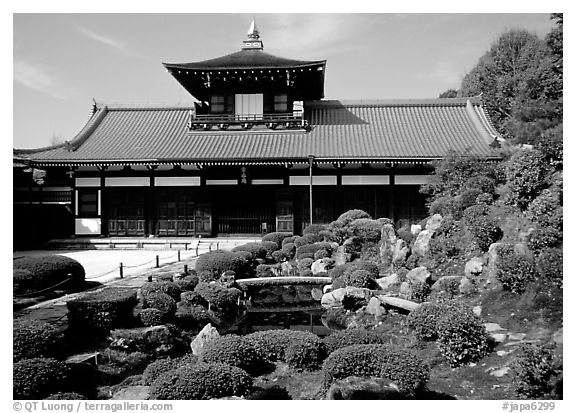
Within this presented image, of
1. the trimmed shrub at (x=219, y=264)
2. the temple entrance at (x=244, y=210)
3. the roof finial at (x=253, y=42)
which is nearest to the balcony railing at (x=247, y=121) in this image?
the temple entrance at (x=244, y=210)

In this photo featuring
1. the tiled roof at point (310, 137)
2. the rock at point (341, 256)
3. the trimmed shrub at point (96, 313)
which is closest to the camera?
the trimmed shrub at point (96, 313)

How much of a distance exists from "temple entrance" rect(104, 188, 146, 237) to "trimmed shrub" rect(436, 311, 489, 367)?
18.4 metres

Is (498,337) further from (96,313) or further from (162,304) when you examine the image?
(96,313)

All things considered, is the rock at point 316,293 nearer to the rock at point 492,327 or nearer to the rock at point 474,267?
the rock at point 474,267

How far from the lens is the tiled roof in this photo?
20406mm

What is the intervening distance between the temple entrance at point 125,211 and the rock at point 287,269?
32.0 ft

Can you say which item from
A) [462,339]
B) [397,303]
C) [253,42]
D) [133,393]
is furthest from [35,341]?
[253,42]

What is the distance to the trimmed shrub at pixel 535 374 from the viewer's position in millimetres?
4918

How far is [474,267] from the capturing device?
902 centimetres

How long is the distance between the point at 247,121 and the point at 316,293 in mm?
12959

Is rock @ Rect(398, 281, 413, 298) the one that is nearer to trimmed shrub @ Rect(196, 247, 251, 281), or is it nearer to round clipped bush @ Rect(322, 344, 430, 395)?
round clipped bush @ Rect(322, 344, 430, 395)

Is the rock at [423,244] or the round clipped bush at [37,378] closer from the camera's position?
the round clipped bush at [37,378]

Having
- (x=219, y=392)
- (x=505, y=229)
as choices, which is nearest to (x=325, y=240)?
(x=505, y=229)

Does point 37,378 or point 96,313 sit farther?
point 96,313
